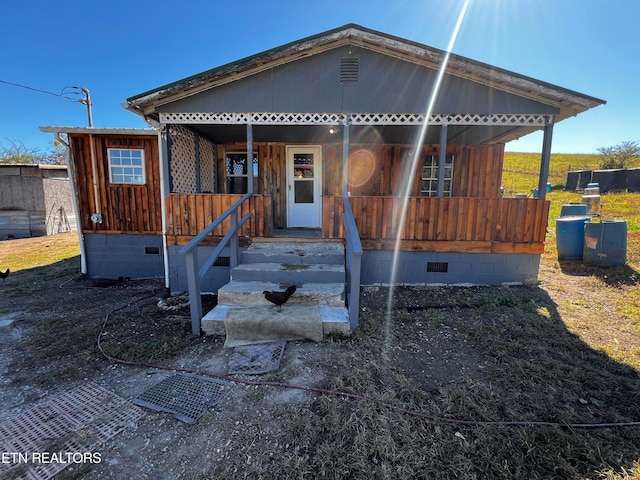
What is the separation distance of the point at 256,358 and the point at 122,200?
5.61m

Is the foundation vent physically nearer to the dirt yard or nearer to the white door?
the dirt yard

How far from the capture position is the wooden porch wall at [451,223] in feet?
16.9

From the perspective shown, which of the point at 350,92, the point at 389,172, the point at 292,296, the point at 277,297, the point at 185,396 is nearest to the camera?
the point at 185,396

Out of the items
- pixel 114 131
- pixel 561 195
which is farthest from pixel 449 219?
pixel 561 195

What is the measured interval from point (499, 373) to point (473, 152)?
6557 millimetres

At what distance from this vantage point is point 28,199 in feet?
35.5

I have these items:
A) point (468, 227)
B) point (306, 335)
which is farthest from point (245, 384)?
point (468, 227)

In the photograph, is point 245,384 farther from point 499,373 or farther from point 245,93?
point 245,93

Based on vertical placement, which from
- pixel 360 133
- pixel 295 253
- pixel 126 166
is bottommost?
pixel 295 253

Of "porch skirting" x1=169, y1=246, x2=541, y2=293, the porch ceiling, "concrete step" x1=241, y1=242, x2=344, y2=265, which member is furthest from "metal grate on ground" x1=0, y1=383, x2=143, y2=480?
the porch ceiling

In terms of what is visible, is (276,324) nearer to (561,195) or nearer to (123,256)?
(123,256)

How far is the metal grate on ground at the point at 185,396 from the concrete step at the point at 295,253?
2.31 m

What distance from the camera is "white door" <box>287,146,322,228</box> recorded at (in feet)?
24.1

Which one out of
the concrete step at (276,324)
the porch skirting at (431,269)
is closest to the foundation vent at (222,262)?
the porch skirting at (431,269)
